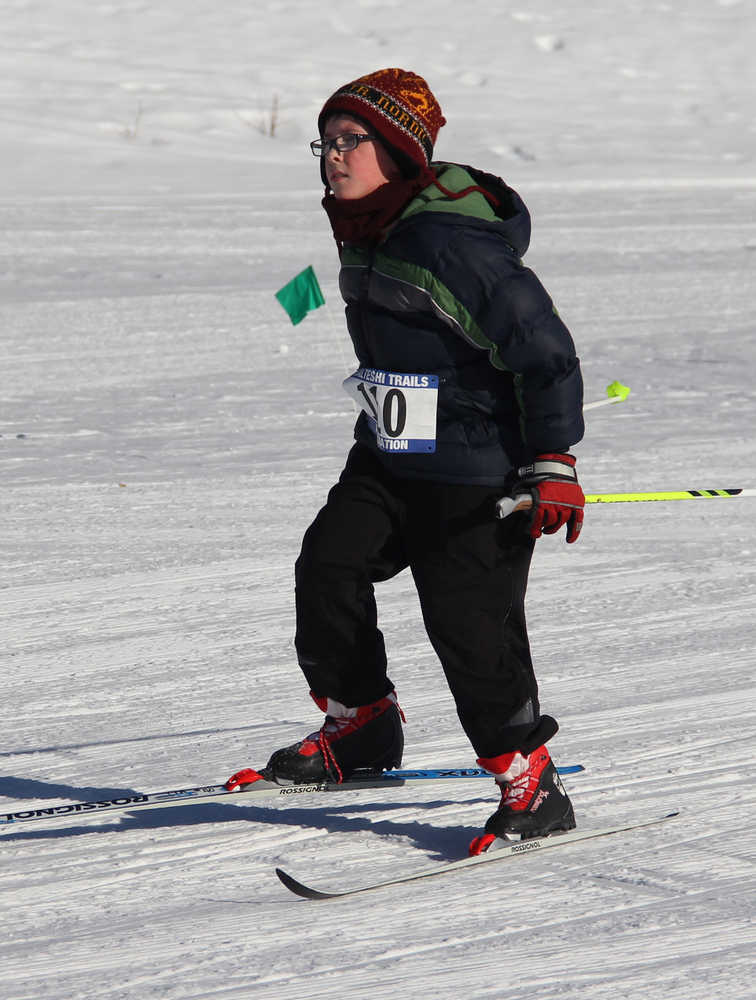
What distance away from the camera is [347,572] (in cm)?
326

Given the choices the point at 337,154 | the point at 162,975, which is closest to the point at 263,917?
the point at 162,975

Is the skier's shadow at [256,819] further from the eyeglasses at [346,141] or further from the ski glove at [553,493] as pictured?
the eyeglasses at [346,141]

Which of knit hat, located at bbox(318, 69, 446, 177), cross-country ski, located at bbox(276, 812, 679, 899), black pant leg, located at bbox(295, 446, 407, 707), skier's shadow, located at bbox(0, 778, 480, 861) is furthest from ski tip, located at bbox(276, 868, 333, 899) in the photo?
knit hat, located at bbox(318, 69, 446, 177)

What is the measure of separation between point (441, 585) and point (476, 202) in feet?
2.57

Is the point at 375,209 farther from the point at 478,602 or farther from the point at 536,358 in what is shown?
the point at 478,602

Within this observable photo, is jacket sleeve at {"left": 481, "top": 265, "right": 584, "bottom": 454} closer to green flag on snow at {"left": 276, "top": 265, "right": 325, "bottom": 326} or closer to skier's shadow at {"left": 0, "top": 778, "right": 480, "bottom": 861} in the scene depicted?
skier's shadow at {"left": 0, "top": 778, "right": 480, "bottom": 861}

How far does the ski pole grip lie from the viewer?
3041 mm

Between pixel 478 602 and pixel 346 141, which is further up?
pixel 346 141

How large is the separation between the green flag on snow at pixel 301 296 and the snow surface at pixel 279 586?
109 centimetres

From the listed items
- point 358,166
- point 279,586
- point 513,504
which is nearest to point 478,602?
point 513,504

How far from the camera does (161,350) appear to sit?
31.3 feet

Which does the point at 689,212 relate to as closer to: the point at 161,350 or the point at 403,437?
the point at 161,350

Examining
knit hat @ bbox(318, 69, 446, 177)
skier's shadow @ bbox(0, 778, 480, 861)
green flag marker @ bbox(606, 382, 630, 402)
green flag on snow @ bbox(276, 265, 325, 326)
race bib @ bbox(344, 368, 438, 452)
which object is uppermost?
knit hat @ bbox(318, 69, 446, 177)

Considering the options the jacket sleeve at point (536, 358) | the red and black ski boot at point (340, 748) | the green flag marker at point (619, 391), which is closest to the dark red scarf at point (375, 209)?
the jacket sleeve at point (536, 358)
